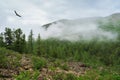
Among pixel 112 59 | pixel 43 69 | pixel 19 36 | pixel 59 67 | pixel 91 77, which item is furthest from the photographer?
pixel 112 59

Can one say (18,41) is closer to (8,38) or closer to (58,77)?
(8,38)

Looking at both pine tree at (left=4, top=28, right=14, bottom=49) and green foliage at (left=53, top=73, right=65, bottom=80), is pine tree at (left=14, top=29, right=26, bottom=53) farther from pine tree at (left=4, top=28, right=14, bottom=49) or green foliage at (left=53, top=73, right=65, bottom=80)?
green foliage at (left=53, top=73, right=65, bottom=80)

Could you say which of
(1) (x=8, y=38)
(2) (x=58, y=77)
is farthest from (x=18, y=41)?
(2) (x=58, y=77)

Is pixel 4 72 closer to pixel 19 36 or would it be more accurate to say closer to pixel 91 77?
pixel 91 77

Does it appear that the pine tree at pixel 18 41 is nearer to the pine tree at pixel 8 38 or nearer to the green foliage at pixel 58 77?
the pine tree at pixel 8 38

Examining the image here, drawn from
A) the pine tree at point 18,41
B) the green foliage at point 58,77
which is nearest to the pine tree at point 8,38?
the pine tree at point 18,41

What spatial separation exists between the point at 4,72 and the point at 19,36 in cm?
6201

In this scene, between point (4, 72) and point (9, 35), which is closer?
point (4, 72)

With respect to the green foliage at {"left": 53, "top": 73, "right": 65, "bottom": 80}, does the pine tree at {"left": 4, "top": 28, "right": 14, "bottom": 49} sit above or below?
above

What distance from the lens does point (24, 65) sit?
23938 millimetres

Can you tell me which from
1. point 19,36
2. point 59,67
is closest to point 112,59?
point 19,36

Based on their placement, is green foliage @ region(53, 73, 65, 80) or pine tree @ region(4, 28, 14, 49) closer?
green foliage @ region(53, 73, 65, 80)

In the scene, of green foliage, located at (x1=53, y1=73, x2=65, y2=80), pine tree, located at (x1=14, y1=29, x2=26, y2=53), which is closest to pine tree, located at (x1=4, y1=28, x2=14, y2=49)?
pine tree, located at (x1=14, y1=29, x2=26, y2=53)

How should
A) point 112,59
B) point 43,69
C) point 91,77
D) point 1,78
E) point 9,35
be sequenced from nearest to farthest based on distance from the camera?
point 1,78 → point 91,77 → point 43,69 → point 9,35 → point 112,59
